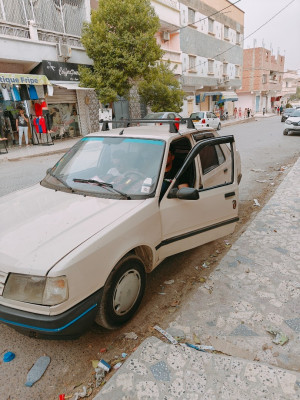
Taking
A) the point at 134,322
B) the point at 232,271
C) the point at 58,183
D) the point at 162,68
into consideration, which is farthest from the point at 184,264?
the point at 162,68

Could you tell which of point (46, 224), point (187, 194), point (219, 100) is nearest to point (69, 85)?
point (187, 194)

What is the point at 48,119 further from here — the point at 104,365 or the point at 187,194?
the point at 104,365

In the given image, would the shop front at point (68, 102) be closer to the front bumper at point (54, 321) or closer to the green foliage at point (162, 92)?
the green foliage at point (162, 92)

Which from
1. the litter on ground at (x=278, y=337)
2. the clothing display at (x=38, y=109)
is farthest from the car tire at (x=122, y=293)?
the clothing display at (x=38, y=109)

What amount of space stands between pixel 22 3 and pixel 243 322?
Result: 18.2 m

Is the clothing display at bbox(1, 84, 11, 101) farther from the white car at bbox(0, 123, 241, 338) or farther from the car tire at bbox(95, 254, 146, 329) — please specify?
the car tire at bbox(95, 254, 146, 329)

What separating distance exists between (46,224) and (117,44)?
16555 millimetres

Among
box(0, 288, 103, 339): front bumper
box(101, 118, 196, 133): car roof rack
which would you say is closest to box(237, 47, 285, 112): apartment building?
box(101, 118, 196, 133): car roof rack

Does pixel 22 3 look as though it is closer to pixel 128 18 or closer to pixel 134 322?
pixel 128 18

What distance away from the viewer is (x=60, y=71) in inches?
663

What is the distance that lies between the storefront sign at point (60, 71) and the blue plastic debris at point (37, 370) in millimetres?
16594

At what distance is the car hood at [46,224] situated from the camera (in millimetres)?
2092

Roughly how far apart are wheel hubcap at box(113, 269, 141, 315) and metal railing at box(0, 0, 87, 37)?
633 inches

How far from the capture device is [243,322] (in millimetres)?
2689
